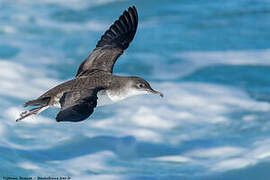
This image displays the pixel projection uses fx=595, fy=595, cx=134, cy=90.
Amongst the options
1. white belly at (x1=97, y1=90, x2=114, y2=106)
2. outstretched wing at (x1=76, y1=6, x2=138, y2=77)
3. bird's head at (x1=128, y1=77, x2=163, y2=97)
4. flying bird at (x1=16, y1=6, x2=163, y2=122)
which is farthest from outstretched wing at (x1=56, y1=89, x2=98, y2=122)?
outstretched wing at (x1=76, y1=6, x2=138, y2=77)

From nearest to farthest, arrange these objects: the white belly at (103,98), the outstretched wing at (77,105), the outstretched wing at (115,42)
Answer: the outstretched wing at (77,105)
the white belly at (103,98)
the outstretched wing at (115,42)

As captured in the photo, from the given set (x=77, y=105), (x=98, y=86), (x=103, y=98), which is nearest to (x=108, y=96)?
(x=103, y=98)

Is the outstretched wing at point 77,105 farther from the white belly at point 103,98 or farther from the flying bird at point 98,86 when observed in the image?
the white belly at point 103,98

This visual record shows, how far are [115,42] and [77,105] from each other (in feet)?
11.5

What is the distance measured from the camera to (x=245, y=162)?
1342 cm

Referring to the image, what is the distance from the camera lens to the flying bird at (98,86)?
26.9 ft

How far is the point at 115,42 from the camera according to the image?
11453mm

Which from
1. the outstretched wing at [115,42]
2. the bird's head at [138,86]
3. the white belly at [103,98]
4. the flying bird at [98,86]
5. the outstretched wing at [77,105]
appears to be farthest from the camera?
the outstretched wing at [115,42]

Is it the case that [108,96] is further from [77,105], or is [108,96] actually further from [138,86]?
[77,105]

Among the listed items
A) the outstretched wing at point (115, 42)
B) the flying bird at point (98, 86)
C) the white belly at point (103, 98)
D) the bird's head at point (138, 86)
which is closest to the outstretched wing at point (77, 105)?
the flying bird at point (98, 86)

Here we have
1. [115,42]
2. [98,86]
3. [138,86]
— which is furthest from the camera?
[115,42]

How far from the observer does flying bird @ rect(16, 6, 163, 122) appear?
8.20 meters

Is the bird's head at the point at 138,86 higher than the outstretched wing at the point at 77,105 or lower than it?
higher

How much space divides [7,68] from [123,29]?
7.05 m
